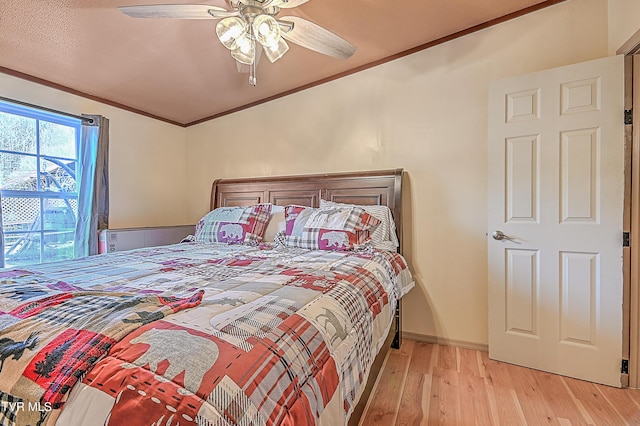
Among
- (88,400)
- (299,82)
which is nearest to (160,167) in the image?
(299,82)

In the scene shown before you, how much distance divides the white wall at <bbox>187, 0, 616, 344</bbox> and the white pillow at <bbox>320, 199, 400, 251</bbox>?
0.66 ft

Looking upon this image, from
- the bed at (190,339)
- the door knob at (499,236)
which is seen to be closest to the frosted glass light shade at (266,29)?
the bed at (190,339)

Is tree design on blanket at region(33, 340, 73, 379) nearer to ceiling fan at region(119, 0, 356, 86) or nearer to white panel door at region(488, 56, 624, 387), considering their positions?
A: ceiling fan at region(119, 0, 356, 86)

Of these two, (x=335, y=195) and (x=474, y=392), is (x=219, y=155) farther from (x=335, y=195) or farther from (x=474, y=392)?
(x=474, y=392)

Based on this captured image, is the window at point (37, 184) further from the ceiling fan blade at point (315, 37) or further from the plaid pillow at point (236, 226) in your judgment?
the ceiling fan blade at point (315, 37)

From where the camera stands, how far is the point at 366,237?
2365mm

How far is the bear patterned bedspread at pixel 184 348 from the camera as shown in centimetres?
61

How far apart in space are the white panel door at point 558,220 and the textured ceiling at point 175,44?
73 cm

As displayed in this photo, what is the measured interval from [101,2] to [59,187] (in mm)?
1702

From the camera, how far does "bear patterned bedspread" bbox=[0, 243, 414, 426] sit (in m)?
0.61

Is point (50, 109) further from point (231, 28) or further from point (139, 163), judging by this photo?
point (231, 28)

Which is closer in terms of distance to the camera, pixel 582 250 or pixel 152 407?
pixel 152 407

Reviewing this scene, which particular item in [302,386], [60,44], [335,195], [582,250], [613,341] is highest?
[60,44]

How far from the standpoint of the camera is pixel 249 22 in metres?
1.57
